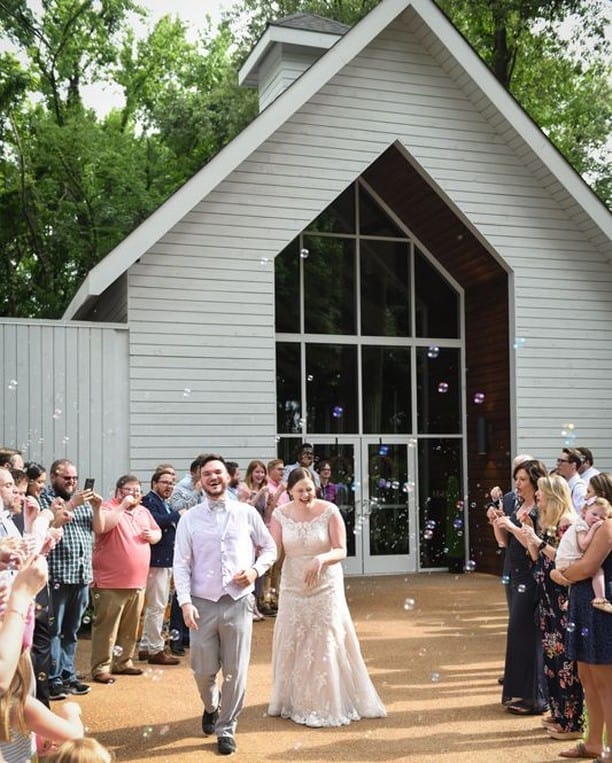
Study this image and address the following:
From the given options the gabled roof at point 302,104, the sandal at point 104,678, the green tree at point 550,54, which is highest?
the green tree at point 550,54

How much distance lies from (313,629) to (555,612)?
1.67 metres

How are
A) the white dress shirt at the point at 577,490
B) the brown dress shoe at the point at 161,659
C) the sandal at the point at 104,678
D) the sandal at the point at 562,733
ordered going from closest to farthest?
the sandal at the point at 562,733, the sandal at the point at 104,678, the brown dress shoe at the point at 161,659, the white dress shirt at the point at 577,490

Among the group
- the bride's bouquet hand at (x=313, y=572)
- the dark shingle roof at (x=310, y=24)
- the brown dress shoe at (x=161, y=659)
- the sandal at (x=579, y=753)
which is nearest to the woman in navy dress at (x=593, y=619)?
the sandal at (x=579, y=753)

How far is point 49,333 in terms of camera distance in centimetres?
1266

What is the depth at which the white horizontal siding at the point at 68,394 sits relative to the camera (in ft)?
40.8

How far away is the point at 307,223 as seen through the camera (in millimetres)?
14094

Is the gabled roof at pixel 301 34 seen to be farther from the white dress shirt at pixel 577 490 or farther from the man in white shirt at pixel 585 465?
the white dress shirt at pixel 577 490

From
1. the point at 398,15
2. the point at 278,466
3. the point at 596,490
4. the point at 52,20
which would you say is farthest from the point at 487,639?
the point at 52,20

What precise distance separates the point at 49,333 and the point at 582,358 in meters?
8.19

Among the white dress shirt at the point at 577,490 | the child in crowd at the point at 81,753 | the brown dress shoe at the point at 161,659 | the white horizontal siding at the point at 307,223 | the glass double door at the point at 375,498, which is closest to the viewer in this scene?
the child in crowd at the point at 81,753

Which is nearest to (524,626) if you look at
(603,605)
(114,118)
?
(603,605)

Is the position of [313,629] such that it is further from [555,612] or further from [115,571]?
[115,571]

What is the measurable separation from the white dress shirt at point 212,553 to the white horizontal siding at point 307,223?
6.64 m

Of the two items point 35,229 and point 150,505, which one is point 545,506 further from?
point 35,229
